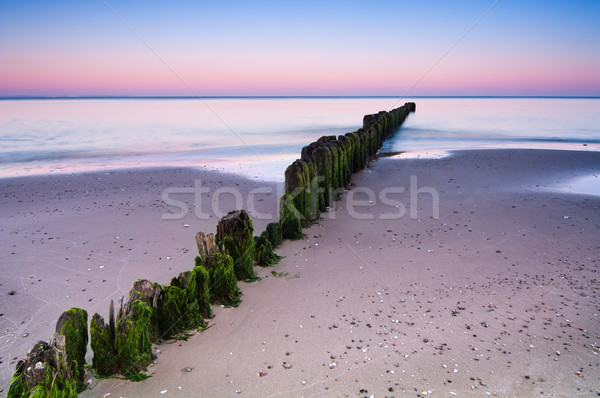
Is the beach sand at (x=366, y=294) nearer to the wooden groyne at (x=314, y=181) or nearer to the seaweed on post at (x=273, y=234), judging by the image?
the seaweed on post at (x=273, y=234)

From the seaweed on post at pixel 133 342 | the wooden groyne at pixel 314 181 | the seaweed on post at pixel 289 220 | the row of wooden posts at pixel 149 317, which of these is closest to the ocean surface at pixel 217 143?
the wooden groyne at pixel 314 181

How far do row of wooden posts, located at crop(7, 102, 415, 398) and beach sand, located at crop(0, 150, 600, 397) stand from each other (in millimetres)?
136

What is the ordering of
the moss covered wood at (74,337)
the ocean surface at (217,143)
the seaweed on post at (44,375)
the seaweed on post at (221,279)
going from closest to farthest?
the seaweed on post at (44,375), the moss covered wood at (74,337), the seaweed on post at (221,279), the ocean surface at (217,143)

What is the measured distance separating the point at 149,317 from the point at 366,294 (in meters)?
2.06

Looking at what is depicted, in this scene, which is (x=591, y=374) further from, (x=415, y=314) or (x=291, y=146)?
(x=291, y=146)

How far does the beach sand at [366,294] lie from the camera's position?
9.58 ft

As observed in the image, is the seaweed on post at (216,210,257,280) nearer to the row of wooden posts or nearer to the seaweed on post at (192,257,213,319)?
the row of wooden posts

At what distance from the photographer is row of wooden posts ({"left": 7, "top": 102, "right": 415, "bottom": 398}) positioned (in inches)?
91.6

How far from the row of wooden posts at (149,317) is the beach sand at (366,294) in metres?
0.14

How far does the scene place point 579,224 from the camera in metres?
6.01

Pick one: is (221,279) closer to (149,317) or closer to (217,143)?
(149,317)

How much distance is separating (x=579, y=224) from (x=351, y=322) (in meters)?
4.41

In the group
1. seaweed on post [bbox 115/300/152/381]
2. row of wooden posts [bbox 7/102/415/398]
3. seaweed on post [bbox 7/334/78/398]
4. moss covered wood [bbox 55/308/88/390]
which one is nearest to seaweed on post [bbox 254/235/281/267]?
row of wooden posts [bbox 7/102/415/398]

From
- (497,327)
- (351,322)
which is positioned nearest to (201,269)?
(351,322)
